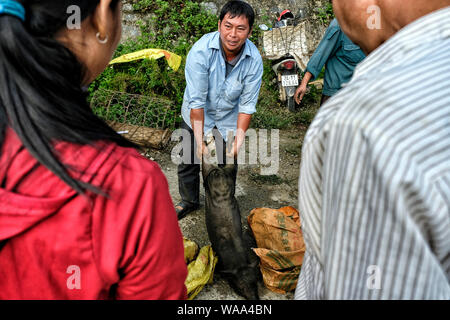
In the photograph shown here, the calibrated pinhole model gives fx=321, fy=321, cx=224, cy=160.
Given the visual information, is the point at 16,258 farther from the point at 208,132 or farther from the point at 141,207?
the point at 208,132

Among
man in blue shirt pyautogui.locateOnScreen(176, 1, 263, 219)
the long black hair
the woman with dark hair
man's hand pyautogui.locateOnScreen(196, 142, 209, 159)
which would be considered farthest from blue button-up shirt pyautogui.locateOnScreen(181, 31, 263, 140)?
the long black hair

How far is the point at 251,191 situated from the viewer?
4.06 meters

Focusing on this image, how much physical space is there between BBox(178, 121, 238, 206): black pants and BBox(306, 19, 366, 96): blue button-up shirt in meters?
1.56

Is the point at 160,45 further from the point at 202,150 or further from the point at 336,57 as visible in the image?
the point at 202,150

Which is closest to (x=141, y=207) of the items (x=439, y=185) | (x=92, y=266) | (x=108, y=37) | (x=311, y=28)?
(x=92, y=266)

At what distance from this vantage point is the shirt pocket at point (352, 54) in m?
3.51

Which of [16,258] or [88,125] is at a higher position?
[88,125]

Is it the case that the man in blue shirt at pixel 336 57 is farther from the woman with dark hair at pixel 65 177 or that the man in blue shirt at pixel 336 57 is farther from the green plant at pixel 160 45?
the woman with dark hair at pixel 65 177

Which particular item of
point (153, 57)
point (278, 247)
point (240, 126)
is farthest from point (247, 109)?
point (153, 57)

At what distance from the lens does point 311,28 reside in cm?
693

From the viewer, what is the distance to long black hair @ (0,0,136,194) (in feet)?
2.29

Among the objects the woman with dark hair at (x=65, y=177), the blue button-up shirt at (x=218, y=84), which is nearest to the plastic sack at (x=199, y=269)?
the blue button-up shirt at (x=218, y=84)

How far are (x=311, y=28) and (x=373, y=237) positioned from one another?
283 inches

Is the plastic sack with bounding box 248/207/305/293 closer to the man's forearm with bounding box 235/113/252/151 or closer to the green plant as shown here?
the man's forearm with bounding box 235/113/252/151
